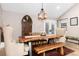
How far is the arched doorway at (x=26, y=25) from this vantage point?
153 cm

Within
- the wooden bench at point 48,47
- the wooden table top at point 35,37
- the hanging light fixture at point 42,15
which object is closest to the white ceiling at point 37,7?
the hanging light fixture at point 42,15

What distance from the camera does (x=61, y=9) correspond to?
5.12 feet

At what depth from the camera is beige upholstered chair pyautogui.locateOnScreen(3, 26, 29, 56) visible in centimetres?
152

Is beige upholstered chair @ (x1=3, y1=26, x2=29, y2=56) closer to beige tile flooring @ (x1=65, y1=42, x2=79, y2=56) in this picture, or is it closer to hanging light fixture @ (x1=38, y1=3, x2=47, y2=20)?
hanging light fixture @ (x1=38, y1=3, x2=47, y2=20)

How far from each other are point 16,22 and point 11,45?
0.41 m

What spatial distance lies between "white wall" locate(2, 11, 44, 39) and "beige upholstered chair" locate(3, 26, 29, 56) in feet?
0.31

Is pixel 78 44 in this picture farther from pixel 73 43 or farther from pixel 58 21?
pixel 58 21

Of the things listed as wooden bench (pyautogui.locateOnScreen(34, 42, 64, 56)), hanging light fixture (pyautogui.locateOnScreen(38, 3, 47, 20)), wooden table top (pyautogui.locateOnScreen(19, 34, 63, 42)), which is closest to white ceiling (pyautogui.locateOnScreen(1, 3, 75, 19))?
hanging light fixture (pyautogui.locateOnScreen(38, 3, 47, 20))

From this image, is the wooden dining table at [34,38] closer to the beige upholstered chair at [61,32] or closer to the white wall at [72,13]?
the beige upholstered chair at [61,32]

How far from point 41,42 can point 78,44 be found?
0.64 metres

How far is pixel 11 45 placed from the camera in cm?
155

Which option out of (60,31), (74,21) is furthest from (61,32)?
(74,21)

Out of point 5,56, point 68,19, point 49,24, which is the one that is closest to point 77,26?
point 68,19

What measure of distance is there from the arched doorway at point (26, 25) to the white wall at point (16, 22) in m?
0.05
